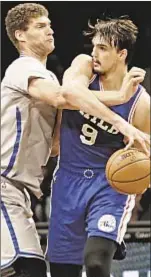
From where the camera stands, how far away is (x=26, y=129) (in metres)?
2.31

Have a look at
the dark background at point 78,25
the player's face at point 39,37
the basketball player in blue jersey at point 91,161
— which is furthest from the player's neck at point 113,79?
the dark background at point 78,25

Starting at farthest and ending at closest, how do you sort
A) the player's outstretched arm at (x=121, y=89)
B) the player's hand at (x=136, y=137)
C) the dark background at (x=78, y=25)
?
the dark background at (x=78, y=25) → the player's outstretched arm at (x=121, y=89) → the player's hand at (x=136, y=137)

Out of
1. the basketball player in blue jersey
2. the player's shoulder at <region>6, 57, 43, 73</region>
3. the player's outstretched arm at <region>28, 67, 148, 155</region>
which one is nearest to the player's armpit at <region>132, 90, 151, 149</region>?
the basketball player in blue jersey

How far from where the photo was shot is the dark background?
335cm

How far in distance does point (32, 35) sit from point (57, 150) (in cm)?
40

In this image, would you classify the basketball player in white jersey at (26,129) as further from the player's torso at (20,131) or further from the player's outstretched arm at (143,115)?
the player's outstretched arm at (143,115)

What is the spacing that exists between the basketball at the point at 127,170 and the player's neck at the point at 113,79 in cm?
25

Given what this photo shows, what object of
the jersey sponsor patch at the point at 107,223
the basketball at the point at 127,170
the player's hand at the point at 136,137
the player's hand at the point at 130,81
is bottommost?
the jersey sponsor patch at the point at 107,223

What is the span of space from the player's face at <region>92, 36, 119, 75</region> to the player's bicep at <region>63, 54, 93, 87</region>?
0.03 m

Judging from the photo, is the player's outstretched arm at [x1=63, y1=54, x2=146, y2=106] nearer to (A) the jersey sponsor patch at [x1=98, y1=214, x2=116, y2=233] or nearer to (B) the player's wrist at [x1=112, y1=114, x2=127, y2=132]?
(B) the player's wrist at [x1=112, y1=114, x2=127, y2=132]

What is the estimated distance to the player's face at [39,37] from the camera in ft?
7.96

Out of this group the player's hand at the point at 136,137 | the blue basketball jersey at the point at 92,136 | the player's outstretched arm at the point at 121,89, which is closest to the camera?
the player's hand at the point at 136,137

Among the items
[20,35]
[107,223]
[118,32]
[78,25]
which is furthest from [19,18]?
[78,25]

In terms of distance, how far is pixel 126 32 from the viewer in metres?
2.46
